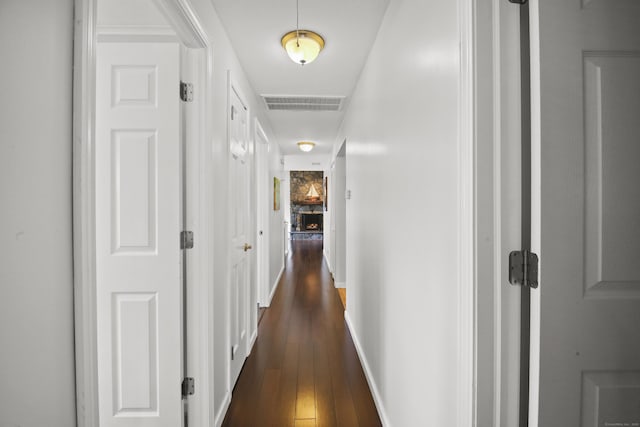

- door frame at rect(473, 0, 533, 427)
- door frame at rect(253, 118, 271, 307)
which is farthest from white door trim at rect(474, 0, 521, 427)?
door frame at rect(253, 118, 271, 307)

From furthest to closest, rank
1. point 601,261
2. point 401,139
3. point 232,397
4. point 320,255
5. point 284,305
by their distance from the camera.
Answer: point 320,255 < point 284,305 < point 232,397 < point 401,139 < point 601,261

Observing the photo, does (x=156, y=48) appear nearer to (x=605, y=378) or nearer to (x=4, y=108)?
(x=4, y=108)

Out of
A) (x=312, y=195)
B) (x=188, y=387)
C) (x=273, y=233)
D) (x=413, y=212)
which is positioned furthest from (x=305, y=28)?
(x=312, y=195)

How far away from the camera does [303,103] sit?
3494 millimetres

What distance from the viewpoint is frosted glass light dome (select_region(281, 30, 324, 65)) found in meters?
1.91

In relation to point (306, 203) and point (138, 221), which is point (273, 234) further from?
point (306, 203)

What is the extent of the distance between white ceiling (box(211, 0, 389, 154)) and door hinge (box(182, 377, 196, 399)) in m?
2.17

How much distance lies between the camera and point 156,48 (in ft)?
5.10

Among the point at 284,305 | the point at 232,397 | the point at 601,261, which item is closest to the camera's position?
the point at 601,261

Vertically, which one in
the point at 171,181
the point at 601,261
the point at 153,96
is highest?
the point at 153,96

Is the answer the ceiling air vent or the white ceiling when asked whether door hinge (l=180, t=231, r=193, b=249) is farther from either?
the ceiling air vent

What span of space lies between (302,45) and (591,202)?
1.76 metres

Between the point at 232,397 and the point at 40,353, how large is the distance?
1.79m

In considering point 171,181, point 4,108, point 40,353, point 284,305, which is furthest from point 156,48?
point 284,305
